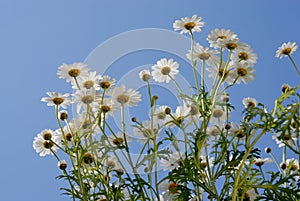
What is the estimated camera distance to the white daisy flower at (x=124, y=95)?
151cm

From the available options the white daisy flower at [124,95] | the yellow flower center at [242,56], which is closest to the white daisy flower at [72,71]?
the white daisy flower at [124,95]

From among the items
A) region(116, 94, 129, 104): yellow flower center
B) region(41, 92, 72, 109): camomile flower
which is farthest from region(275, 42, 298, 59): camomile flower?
region(41, 92, 72, 109): camomile flower

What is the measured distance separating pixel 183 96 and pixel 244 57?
8.2 inches

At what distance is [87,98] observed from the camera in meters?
1.49

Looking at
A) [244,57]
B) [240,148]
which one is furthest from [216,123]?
[244,57]

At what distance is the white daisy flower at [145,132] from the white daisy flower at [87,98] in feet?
0.44

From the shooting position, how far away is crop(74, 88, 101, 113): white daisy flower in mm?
1493

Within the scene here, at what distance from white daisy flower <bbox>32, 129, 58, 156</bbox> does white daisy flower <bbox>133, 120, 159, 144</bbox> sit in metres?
0.25

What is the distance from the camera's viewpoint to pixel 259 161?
67.2 inches

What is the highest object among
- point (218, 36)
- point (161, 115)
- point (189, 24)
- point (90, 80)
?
point (189, 24)

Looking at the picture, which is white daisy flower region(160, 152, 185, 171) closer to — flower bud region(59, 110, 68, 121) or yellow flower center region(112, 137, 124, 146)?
yellow flower center region(112, 137, 124, 146)

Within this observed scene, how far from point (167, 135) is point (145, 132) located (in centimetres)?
6

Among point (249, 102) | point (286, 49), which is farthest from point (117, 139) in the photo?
point (286, 49)

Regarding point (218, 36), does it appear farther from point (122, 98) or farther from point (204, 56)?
point (122, 98)
